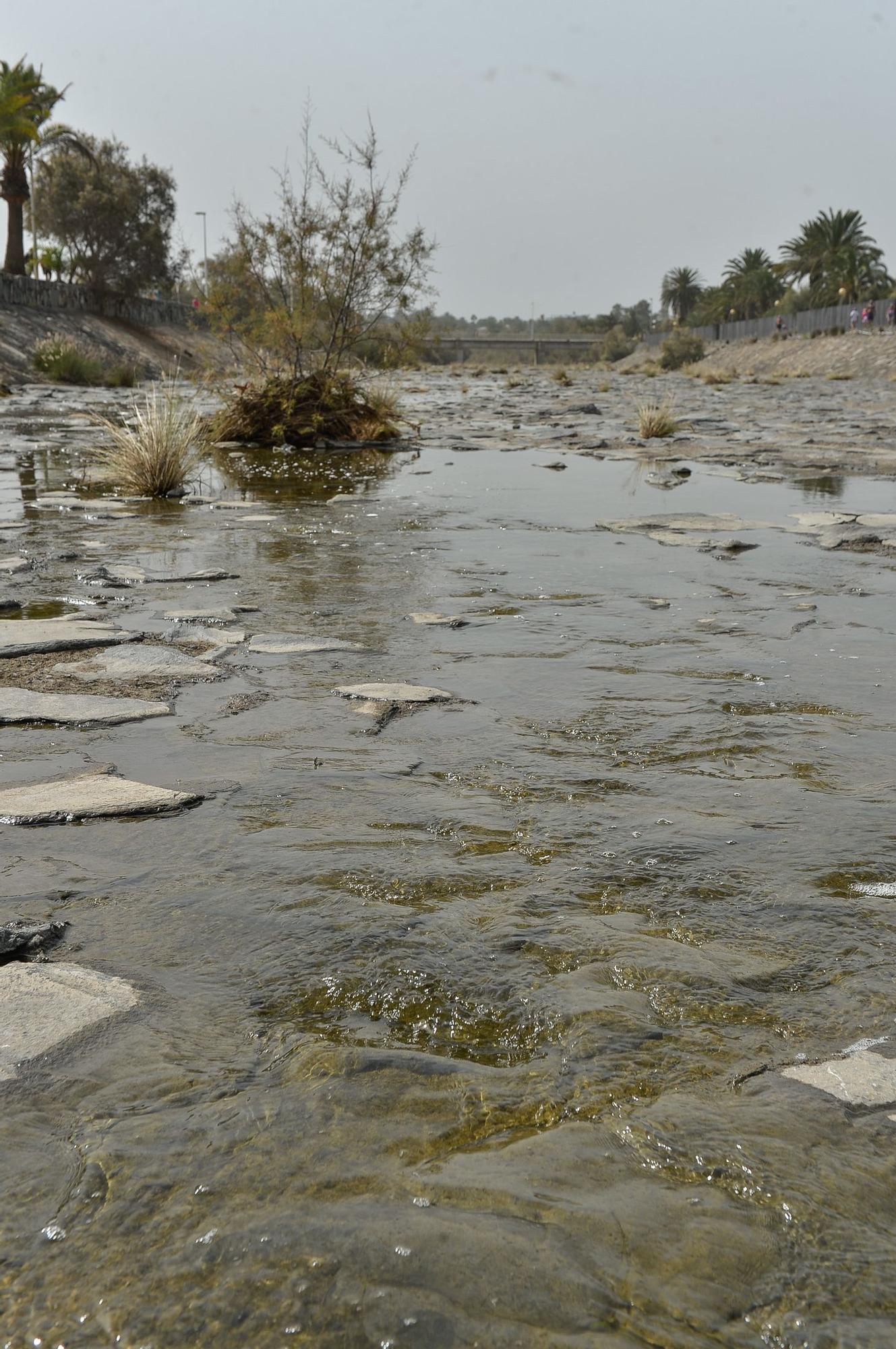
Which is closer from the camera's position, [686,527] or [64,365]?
[686,527]

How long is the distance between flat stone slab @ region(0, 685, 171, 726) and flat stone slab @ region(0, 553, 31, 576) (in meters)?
2.04

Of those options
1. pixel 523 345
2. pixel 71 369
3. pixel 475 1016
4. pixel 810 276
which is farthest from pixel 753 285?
pixel 475 1016

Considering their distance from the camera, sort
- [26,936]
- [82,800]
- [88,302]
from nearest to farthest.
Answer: [26,936], [82,800], [88,302]

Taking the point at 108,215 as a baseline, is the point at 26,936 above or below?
below

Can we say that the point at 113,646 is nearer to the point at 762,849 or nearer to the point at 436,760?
the point at 436,760

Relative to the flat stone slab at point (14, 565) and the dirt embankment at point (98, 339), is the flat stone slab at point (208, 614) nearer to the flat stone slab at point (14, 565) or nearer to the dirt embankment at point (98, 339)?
the flat stone slab at point (14, 565)

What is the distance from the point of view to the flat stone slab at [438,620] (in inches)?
166

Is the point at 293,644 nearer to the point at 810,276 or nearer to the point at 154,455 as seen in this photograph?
the point at 154,455

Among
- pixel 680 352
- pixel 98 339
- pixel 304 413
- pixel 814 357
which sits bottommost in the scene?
pixel 304 413

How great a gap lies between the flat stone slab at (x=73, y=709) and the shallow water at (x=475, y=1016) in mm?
83

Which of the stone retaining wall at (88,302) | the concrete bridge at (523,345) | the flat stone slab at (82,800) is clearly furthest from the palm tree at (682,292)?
the flat stone slab at (82,800)

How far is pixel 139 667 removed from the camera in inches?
138

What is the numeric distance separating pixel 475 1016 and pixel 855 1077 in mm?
529

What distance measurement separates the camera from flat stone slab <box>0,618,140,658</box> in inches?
147
